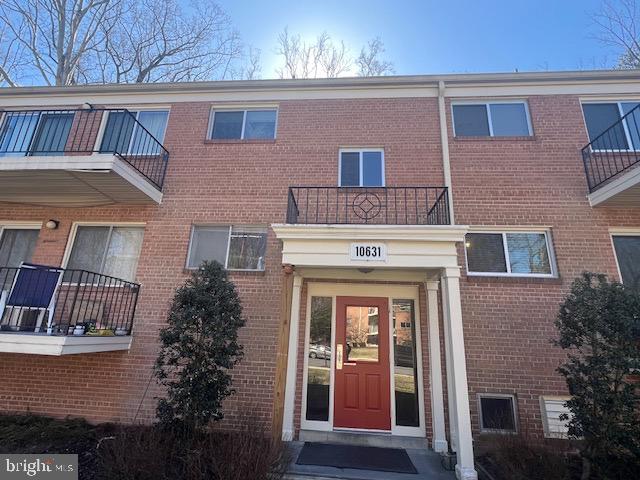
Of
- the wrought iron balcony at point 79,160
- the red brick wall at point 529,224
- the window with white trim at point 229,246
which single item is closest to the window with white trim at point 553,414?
the red brick wall at point 529,224

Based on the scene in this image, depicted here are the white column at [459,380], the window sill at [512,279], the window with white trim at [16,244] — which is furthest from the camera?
the window with white trim at [16,244]

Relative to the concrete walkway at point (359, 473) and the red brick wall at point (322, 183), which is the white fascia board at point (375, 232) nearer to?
the red brick wall at point (322, 183)

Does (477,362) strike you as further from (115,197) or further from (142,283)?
(115,197)

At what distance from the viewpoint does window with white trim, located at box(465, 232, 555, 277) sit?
5.88 m

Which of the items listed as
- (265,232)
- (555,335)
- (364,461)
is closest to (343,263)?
(265,232)

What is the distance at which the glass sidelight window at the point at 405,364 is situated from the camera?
556cm

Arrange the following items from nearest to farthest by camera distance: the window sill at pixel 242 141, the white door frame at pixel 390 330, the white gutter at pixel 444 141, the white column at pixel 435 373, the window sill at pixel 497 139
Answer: the white column at pixel 435 373, the white door frame at pixel 390 330, the white gutter at pixel 444 141, the window sill at pixel 497 139, the window sill at pixel 242 141

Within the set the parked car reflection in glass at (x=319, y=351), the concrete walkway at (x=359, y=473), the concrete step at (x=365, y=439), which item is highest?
the parked car reflection in glass at (x=319, y=351)

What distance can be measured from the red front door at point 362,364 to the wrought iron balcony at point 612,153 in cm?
487

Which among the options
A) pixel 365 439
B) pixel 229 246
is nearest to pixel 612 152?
pixel 365 439

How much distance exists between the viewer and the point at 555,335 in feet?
17.9

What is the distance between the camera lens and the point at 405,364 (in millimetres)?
5797

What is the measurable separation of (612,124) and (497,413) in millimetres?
6449

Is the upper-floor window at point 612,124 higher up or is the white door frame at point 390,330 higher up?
the upper-floor window at point 612,124
